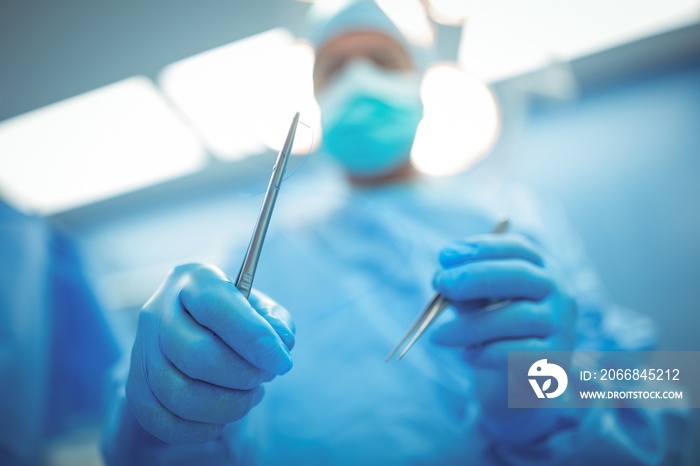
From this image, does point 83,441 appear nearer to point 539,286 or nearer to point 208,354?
point 208,354

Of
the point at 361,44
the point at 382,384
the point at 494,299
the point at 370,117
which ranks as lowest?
the point at 382,384

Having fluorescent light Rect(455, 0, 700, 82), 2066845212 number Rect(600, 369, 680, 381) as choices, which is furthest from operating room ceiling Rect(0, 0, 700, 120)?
2066845212 number Rect(600, 369, 680, 381)

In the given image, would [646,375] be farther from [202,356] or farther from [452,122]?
[452,122]

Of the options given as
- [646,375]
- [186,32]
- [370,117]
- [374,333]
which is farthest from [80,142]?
[646,375]

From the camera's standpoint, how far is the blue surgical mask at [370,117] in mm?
1119

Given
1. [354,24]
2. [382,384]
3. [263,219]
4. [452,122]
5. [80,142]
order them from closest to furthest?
[263,219] < [382,384] < [80,142] < [354,24] < [452,122]

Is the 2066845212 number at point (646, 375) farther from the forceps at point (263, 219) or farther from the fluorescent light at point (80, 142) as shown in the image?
the fluorescent light at point (80, 142)

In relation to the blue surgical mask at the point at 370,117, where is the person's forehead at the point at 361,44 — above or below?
above

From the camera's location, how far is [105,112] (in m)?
1.18

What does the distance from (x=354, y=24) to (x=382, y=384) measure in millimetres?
1039

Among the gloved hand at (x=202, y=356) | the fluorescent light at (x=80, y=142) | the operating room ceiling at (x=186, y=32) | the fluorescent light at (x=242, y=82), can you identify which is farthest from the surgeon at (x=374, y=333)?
the fluorescent light at (x=80, y=142)

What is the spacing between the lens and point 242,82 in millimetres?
1088

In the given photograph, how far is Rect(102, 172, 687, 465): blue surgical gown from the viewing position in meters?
0.67

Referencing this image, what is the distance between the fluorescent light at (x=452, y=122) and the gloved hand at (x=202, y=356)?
37.9 inches
